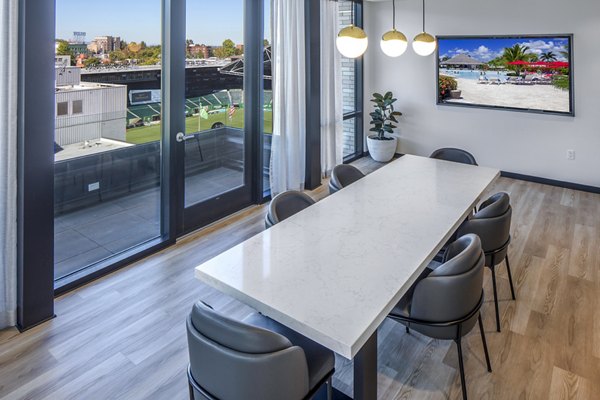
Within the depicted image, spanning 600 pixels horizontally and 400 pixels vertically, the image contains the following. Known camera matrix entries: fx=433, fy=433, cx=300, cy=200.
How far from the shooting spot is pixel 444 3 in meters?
5.84

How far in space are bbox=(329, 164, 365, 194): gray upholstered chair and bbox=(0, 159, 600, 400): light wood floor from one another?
669 mm

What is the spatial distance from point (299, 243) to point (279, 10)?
3.15 meters

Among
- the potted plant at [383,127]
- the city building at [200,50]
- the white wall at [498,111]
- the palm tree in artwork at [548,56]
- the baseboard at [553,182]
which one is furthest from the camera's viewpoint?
the potted plant at [383,127]

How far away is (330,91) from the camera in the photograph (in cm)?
559

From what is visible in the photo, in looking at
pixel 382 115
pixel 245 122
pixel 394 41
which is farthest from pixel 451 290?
pixel 382 115

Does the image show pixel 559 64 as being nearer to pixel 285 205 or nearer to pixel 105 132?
pixel 285 205

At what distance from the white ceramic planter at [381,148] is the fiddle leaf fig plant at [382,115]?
90mm

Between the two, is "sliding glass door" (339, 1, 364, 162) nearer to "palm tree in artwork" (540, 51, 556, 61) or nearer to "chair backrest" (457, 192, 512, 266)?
"palm tree in artwork" (540, 51, 556, 61)

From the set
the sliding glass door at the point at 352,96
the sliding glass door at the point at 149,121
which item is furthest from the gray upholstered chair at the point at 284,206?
the sliding glass door at the point at 352,96

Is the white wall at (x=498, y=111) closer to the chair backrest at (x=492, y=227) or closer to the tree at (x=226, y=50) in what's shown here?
the tree at (x=226, y=50)

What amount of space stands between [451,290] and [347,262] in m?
0.46

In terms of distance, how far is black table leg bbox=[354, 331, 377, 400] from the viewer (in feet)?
5.69

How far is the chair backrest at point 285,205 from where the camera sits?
2527 millimetres

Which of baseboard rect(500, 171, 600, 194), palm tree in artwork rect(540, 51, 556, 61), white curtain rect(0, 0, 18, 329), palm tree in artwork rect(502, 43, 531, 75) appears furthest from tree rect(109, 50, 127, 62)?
baseboard rect(500, 171, 600, 194)
